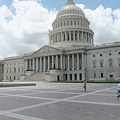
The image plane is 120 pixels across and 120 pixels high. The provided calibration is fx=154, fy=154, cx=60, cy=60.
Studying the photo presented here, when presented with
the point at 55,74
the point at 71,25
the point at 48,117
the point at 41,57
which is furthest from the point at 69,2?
the point at 48,117

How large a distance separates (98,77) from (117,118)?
64.0m

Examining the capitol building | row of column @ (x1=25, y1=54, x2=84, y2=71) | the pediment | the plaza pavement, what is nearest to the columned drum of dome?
the capitol building

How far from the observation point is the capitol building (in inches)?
2709

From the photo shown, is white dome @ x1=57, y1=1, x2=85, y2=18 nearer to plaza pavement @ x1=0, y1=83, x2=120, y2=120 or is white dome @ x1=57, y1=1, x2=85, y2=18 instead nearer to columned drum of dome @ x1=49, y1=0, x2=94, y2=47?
columned drum of dome @ x1=49, y1=0, x2=94, y2=47

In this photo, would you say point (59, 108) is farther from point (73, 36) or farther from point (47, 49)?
point (73, 36)

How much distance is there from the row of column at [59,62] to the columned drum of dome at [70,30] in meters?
9.91

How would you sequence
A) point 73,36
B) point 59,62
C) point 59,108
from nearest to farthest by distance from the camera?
point 59,108 → point 59,62 → point 73,36

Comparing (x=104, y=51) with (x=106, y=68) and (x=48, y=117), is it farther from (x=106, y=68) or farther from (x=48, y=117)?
(x=48, y=117)

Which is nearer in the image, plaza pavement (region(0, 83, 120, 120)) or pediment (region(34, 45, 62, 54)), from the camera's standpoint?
plaza pavement (region(0, 83, 120, 120))

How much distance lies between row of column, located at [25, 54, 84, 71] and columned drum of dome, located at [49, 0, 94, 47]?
9910 mm

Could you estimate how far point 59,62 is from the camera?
266 ft

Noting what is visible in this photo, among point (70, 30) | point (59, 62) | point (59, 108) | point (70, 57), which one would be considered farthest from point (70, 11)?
point (59, 108)

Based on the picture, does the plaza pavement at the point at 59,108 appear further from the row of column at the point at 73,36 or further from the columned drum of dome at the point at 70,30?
the row of column at the point at 73,36

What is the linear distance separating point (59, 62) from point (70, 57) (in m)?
6.45
